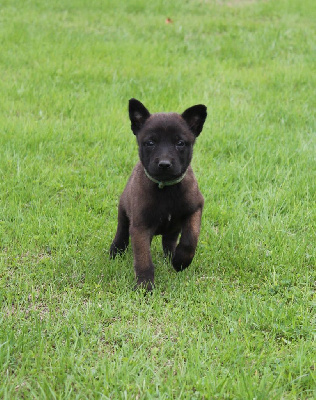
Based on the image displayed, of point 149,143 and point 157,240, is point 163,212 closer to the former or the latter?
point 149,143

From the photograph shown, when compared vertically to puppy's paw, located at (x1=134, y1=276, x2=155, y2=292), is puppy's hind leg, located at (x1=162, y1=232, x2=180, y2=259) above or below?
below

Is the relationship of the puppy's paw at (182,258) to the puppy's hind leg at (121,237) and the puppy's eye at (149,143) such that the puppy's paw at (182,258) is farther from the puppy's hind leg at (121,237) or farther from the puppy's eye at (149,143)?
the puppy's eye at (149,143)

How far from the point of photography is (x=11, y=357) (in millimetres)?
3787

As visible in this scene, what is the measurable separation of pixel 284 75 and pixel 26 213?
18.4 feet

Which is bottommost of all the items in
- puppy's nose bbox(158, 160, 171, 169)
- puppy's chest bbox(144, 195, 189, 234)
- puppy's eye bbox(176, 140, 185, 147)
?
puppy's chest bbox(144, 195, 189, 234)

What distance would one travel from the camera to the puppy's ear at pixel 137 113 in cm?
492

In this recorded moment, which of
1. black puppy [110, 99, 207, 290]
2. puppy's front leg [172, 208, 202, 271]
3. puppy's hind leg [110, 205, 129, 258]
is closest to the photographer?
black puppy [110, 99, 207, 290]

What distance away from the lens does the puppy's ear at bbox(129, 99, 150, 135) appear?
492cm

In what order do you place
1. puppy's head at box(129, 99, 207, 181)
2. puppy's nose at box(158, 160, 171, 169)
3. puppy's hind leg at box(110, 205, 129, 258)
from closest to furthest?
puppy's nose at box(158, 160, 171, 169) → puppy's head at box(129, 99, 207, 181) → puppy's hind leg at box(110, 205, 129, 258)

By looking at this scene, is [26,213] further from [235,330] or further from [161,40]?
[161,40]

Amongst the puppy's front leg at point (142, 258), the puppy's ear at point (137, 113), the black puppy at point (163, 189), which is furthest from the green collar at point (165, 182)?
the puppy's ear at point (137, 113)

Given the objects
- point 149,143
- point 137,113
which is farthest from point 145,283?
point 137,113

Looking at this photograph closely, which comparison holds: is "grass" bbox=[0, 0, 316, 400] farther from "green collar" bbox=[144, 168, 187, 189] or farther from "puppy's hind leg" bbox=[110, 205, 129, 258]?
"green collar" bbox=[144, 168, 187, 189]

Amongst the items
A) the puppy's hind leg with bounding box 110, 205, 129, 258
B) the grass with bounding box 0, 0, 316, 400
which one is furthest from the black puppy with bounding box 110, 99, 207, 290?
the puppy's hind leg with bounding box 110, 205, 129, 258
